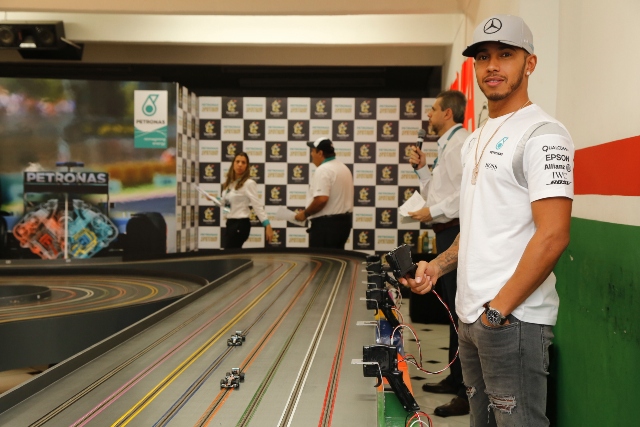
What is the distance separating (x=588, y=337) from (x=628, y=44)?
908 mm

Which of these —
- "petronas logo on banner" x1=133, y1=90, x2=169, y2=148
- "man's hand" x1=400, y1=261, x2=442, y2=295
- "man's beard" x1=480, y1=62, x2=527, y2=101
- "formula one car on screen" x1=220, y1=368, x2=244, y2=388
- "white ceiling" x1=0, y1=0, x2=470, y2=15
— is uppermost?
"white ceiling" x1=0, y1=0, x2=470, y2=15

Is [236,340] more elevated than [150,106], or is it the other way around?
[150,106]

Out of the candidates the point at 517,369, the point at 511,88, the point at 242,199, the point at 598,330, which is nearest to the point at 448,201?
the point at 598,330

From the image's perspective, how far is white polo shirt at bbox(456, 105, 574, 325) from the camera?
140cm

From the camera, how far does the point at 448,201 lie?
10.2ft

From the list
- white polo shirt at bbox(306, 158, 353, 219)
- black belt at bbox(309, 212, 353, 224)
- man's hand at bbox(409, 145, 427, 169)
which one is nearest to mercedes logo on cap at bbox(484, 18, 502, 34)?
man's hand at bbox(409, 145, 427, 169)

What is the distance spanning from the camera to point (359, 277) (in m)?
3.56

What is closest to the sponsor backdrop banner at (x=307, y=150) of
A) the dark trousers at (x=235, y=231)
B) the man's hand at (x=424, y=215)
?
the dark trousers at (x=235, y=231)

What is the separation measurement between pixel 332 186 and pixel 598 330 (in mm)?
3131

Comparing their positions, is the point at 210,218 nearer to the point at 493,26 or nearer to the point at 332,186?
the point at 332,186

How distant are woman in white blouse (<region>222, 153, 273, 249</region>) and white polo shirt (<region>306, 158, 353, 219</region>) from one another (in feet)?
2.84

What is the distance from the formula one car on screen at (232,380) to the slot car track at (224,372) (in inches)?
0.5

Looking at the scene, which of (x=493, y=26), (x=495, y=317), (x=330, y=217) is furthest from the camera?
(x=330, y=217)

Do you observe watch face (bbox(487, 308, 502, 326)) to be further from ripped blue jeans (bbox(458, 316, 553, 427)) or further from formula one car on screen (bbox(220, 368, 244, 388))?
formula one car on screen (bbox(220, 368, 244, 388))
